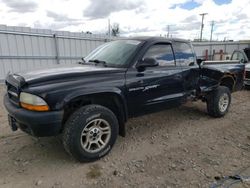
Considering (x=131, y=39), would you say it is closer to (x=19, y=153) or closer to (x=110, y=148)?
(x=110, y=148)

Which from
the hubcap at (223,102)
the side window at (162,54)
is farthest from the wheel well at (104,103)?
the hubcap at (223,102)

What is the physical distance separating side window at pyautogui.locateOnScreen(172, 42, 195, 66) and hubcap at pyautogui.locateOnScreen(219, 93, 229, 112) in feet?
4.51

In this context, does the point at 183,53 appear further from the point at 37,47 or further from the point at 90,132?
the point at 37,47

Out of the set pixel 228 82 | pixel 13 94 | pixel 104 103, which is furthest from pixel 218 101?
pixel 13 94

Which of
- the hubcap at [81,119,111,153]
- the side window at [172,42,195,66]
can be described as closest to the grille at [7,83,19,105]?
the hubcap at [81,119,111,153]

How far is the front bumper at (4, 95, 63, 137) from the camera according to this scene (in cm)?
270

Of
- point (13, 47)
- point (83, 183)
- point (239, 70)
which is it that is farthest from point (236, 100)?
point (13, 47)

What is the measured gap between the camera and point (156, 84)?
3826 mm

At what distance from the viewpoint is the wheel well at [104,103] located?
10.1 feet

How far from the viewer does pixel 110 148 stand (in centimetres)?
342

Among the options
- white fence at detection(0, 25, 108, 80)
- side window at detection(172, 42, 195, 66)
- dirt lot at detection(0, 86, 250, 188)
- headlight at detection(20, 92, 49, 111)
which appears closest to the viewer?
headlight at detection(20, 92, 49, 111)

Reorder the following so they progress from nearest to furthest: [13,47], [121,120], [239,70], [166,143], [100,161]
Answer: [100,161], [121,120], [166,143], [239,70], [13,47]

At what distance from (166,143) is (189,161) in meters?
0.69

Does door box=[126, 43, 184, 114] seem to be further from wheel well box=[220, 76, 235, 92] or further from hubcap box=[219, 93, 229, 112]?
wheel well box=[220, 76, 235, 92]
